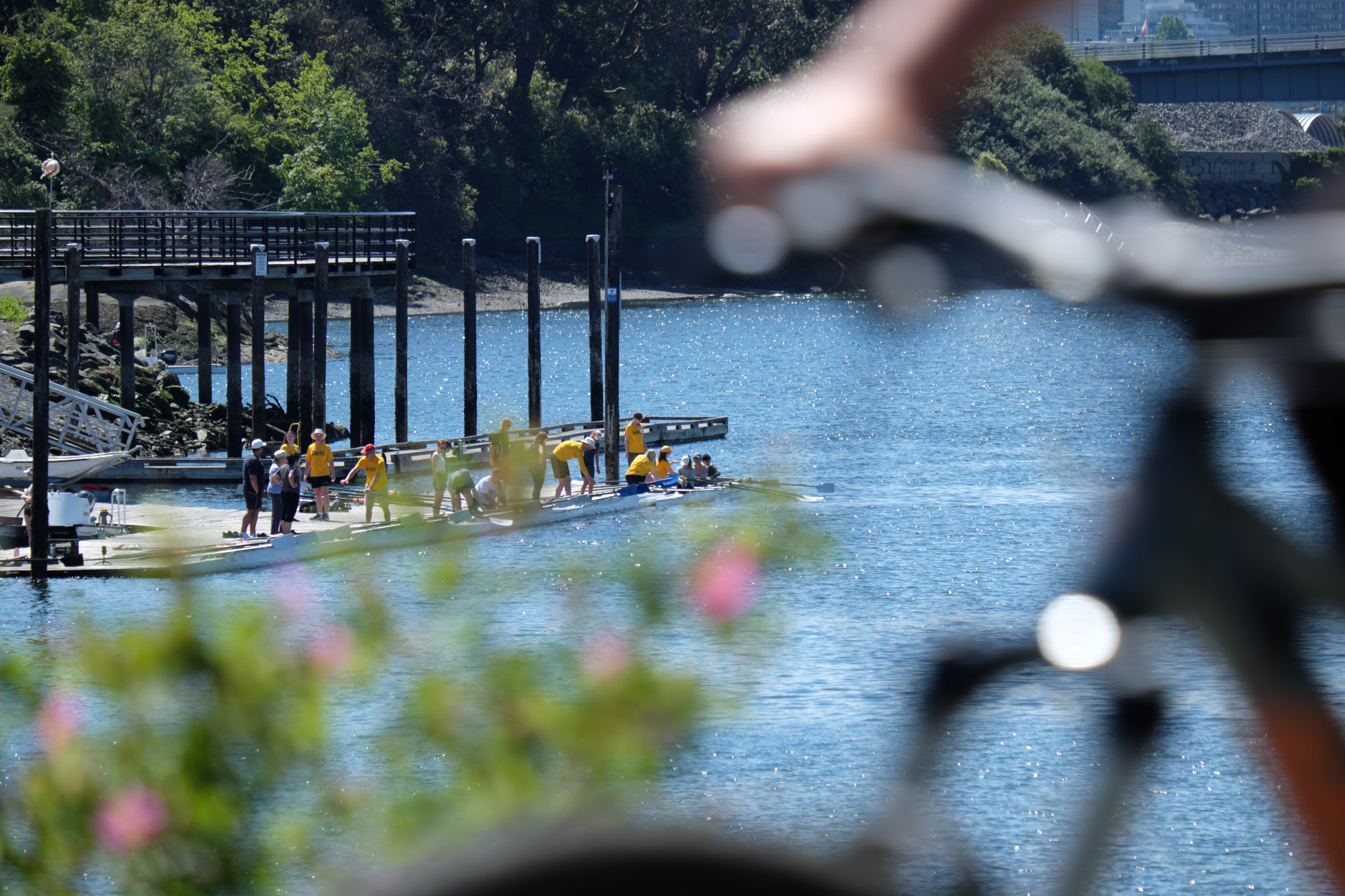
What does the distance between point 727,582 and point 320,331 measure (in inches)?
1658

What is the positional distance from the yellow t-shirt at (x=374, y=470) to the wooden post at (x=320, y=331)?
36.8 feet

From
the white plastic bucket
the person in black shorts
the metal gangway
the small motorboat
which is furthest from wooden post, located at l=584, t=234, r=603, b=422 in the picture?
the white plastic bucket

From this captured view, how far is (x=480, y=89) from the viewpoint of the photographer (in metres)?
102

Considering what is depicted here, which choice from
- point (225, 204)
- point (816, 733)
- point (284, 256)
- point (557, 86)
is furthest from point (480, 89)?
point (816, 733)

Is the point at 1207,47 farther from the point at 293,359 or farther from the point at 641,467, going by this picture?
the point at 293,359

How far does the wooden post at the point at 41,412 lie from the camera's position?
27.3 m

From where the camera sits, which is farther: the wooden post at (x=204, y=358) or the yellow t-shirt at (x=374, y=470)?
the wooden post at (x=204, y=358)

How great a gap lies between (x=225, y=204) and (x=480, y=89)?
2028cm

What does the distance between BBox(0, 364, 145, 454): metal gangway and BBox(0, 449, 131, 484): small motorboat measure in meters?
1.69

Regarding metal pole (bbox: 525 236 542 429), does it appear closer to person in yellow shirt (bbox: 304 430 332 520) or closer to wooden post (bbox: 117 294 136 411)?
wooden post (bbox: 117 294 136 411)

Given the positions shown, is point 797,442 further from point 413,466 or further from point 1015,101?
point 413,466

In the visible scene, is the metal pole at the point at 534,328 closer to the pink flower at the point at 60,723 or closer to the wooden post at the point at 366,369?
the wooden post at the point at 366,369

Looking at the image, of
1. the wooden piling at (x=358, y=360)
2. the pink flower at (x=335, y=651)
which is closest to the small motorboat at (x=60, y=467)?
the wooden piling at (x=358, y=360)

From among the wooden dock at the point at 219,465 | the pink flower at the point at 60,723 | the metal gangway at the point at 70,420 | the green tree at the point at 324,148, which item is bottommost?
the wooden dock at the point at 219,465
